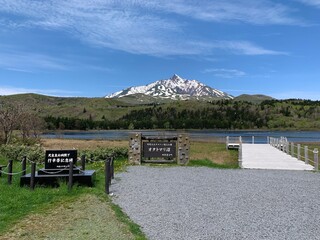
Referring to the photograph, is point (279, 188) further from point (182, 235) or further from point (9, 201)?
point (9, 201)

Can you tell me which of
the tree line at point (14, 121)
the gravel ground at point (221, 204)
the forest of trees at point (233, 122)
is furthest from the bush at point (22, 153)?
the forest of trees at point (233, 122)

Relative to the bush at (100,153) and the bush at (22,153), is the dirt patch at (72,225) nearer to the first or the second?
the bush at (100,153)

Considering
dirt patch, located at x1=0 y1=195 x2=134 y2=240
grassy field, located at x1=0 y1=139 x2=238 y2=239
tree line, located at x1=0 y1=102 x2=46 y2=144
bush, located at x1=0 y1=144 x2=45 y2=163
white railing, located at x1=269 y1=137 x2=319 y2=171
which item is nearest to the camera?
dirt patch, located at x1=0 y1=195 x2=134 y2=240

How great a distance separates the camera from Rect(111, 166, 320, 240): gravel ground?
290 inches

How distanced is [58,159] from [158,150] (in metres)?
8.40

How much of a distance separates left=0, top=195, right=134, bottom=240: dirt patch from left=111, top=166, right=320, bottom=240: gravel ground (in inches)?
25.0

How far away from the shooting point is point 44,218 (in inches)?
315

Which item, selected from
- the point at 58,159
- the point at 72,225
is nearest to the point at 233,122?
the point at 58,159

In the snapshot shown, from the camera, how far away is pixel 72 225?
744 centimetres

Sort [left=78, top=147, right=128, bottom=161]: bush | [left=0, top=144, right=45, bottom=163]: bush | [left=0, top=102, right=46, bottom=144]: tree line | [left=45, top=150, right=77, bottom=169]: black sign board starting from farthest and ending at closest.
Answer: [left=0, top=102, right=46, bottom=144]: tree line
[left=78, top=147, right=128, bottom=161]: bush
[left=0, top=144, right=45, bottom=163]: bush
[left=45, top=150, right=77, bottom=169]: black sign board

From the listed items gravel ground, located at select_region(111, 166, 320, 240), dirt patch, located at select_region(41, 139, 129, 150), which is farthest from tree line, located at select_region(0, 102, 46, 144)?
gravel ground, located at select_region(111, 166, 320, 240)

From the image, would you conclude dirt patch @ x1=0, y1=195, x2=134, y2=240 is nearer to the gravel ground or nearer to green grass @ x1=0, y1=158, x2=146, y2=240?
green grass @ x1=0, y1=158, x2=146, y2=240

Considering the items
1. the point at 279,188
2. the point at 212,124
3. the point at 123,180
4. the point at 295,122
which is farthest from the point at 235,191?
the point at 295,122

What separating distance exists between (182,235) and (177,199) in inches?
137
